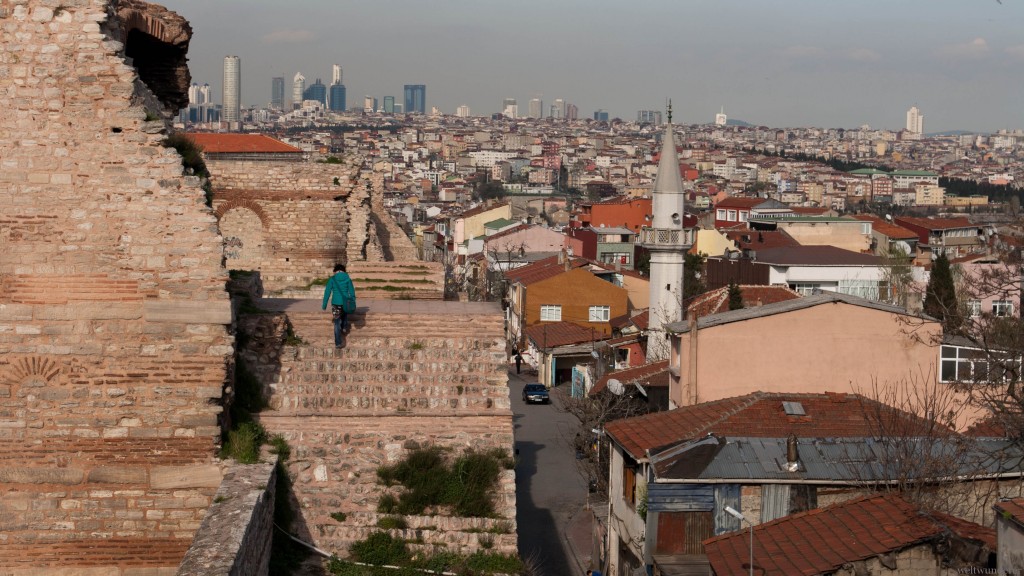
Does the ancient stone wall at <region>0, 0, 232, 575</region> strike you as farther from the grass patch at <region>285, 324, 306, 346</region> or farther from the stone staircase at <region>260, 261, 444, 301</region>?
the stone staircase at <region>260, 261, 444, 301</region>

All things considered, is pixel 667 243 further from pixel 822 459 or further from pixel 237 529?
pixel 237 529

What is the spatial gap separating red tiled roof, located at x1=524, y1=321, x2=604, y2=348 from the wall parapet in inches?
1187

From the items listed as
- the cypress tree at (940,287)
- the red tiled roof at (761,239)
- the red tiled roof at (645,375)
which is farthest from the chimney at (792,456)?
the red tiled roof at (761,239)

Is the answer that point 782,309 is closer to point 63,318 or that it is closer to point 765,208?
point 63,318

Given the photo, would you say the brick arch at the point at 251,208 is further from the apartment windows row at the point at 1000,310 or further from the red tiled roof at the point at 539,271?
the red tiled roof at the point at 539,271

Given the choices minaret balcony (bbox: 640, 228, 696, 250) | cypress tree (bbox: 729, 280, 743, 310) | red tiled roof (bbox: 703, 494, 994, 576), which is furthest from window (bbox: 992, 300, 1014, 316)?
red tiled roof (bbox: 703, 494, 994, 576)

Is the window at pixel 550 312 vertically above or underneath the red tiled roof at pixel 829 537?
underneath

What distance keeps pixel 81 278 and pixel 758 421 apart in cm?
842

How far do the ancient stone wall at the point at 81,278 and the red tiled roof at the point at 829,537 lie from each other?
14.3ft

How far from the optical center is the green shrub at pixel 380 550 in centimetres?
834

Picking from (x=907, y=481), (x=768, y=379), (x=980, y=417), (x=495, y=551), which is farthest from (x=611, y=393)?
(x=495, y=551)

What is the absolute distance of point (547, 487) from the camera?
22.2m

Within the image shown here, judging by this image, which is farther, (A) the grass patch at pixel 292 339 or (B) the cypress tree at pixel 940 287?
(B) the cypress tree at pixel 940 287

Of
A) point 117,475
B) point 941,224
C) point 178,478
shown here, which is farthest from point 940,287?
point 941,224
